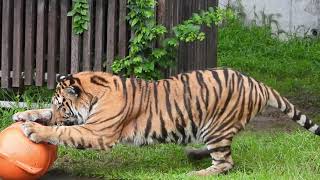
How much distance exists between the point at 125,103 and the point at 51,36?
227cm

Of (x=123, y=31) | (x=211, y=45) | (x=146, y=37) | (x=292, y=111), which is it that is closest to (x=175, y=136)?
(x=292, y=111)

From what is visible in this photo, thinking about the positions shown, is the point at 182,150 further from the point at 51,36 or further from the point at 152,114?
the point at 51,36

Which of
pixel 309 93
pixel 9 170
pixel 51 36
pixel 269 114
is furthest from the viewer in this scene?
pixel 309 93

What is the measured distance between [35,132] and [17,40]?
2.63 m

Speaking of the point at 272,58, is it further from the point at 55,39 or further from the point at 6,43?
the point at 6,43

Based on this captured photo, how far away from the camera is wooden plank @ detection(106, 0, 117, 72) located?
27.7 ft

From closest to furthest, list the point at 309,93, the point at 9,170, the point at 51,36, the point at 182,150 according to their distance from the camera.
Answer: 1. the point at 9,170
2. the point at 182,150
3. the point at 51,36
4. the point at 309,93

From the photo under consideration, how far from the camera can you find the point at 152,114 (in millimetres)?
6820

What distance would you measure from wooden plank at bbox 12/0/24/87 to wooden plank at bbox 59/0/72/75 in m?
0.51

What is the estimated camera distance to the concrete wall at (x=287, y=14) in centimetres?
1678

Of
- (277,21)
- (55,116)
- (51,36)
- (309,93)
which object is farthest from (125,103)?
(277,21)

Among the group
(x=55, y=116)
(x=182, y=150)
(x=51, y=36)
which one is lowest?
(x=182, y=150)

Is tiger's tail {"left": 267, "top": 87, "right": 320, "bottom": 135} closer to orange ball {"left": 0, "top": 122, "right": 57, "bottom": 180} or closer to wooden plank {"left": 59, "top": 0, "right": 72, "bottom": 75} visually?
orange ball {"left": 0, "top": 122, "right": 57, "bottom": 180}

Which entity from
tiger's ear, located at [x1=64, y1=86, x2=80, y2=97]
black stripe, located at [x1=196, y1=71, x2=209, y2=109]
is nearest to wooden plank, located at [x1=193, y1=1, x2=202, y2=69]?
black stripe, located at [x1=196, y1=71, x2=209, y2=109]
